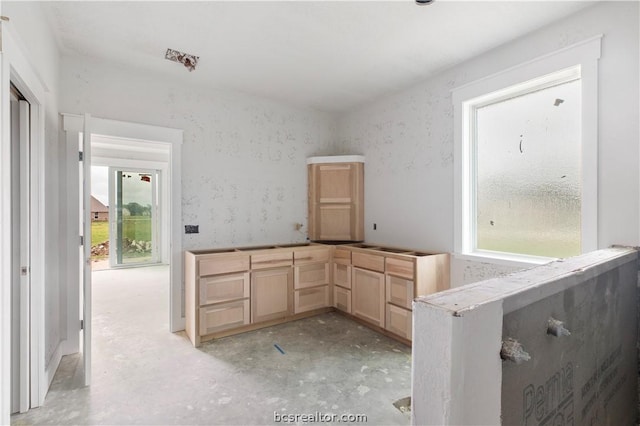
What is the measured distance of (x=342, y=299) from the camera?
3.67 metres

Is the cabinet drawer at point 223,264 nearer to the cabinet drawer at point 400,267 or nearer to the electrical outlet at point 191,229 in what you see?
the electrical outlet at point 191,229

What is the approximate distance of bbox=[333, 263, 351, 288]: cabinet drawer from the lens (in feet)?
11.8

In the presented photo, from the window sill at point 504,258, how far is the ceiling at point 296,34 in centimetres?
180

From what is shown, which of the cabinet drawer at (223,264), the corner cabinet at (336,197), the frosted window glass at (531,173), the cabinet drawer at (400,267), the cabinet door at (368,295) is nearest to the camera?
the frosted window glass at (531,173)

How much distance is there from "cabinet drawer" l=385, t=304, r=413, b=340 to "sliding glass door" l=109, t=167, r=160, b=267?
6043 millimetres

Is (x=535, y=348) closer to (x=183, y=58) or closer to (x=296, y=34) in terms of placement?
(x=296, y=34)

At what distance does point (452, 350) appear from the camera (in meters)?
0.63

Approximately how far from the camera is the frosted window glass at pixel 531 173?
2.32m

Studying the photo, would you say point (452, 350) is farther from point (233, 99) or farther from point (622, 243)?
point (233, 99)

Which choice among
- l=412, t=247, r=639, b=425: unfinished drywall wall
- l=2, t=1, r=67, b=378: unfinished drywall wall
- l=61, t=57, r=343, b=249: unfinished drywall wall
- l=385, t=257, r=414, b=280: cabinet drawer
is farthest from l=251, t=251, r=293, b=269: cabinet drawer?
l=412, t=247, r=639, b=425: unfinished drywall wall

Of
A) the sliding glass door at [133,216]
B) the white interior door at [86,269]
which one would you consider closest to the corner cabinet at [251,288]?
the white interior door at [86,269]

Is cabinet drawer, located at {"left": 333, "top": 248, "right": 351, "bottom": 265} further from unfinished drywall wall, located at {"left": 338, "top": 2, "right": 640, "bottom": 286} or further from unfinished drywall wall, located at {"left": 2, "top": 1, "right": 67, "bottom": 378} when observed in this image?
unfinished drywall wall, located at {"left": 2, "top": 1, "right": 67, "bottom": 378}

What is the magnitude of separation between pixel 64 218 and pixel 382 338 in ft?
10.5

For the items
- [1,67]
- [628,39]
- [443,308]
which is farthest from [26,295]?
[628,39]
